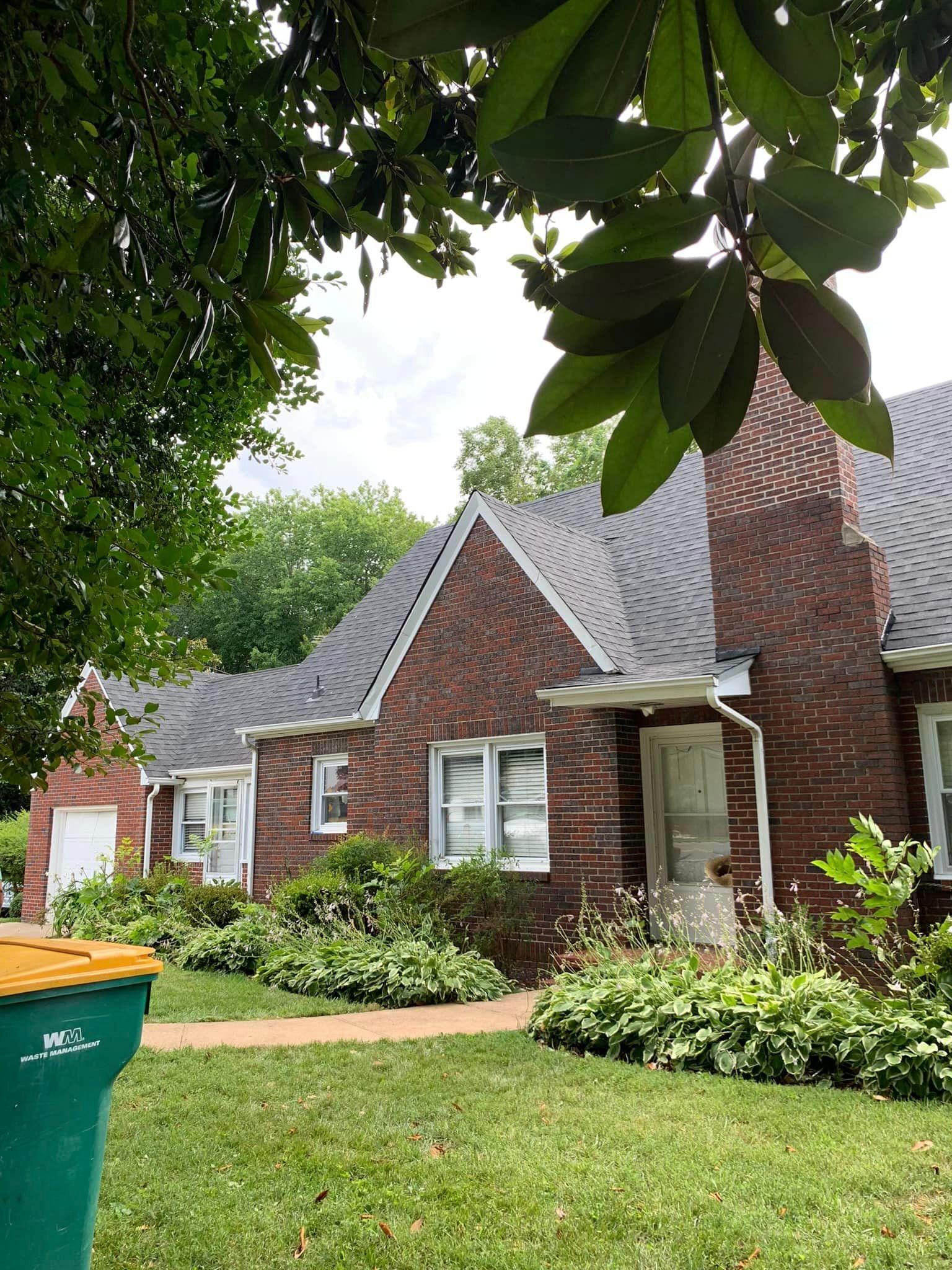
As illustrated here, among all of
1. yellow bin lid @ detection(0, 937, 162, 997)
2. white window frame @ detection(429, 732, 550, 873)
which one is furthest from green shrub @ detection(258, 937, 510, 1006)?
yellow bin lid @ detection(0, 937, 162, 997)

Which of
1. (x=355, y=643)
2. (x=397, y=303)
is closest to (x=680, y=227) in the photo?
(x=397, y=303)

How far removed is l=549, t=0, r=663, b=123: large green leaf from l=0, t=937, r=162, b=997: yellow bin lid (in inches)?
139

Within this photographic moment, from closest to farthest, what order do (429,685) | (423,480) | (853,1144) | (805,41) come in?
(805,41)
(853,1144)
(429,685)
(423,480)

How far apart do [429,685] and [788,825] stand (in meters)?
5.00

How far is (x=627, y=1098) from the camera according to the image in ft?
18.6

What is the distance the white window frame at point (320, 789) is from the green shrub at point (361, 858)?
2294 millimetres

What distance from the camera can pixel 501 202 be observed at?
245 cm

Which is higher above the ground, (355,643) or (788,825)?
(355,643)

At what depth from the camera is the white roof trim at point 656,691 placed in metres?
8.66

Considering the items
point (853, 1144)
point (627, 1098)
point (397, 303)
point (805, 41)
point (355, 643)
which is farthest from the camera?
point (355, 643)

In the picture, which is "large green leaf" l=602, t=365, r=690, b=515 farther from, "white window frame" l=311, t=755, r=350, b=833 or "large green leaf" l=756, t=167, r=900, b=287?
"white window frame" l=311, t=755, r=350, b=833

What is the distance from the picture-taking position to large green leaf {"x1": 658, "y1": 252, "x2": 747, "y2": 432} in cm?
78

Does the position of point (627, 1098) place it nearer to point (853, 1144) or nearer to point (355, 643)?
point (853, 1144)

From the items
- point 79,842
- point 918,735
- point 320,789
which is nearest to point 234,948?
point 320,789
